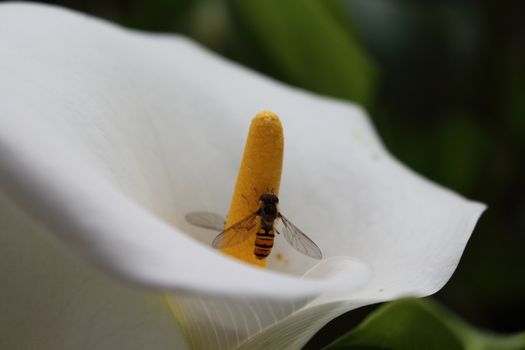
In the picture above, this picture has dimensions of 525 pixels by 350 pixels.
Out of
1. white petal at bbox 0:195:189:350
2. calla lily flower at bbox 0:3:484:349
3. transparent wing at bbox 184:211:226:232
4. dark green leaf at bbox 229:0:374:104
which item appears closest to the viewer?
calla lily flower at bbox 0:3:484:349

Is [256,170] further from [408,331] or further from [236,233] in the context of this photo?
[408,331]

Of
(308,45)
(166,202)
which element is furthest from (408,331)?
(308,45)

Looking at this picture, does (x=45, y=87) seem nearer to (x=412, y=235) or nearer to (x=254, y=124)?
(x=254, y=124)

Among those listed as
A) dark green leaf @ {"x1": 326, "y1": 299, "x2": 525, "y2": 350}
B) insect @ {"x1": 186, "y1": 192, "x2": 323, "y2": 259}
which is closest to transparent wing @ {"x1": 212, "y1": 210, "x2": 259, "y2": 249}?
insect @ {"x1": 186, "y1": 192, "x2": 323, "y2": 259}

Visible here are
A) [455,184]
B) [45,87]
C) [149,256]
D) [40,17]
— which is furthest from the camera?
[455,184]

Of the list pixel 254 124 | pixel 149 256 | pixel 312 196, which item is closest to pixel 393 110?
pixel 312 196

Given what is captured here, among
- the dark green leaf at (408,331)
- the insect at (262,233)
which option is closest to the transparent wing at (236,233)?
the insect at (262,233)

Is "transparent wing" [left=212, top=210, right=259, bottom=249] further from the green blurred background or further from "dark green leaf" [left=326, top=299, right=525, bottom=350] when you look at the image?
the green blurred background
